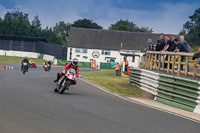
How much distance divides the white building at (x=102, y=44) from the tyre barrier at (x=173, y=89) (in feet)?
189

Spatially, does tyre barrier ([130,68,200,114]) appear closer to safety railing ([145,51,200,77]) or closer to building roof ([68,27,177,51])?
safety railing ([145,51,200,77])

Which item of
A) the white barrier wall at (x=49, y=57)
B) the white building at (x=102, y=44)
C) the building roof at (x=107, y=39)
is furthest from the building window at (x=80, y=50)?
the white barrier wall at (x=49, y=57)

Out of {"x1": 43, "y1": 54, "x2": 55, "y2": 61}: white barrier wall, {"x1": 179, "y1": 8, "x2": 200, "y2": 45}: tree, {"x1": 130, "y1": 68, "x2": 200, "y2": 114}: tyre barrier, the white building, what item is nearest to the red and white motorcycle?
{"x1": 130, "y1": 68, "x2": 200, "y2": 114}: tyre barrier

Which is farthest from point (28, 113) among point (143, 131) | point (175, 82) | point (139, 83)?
point (139, 83)

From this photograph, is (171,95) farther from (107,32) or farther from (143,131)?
(107,32)

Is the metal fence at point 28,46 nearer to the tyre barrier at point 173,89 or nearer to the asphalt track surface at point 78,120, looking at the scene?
the tyre barrier at point 173,89

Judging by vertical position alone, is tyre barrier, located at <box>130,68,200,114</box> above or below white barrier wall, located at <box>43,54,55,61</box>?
below

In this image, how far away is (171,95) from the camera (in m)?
14.4

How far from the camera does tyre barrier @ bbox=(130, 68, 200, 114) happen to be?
42.1 feet

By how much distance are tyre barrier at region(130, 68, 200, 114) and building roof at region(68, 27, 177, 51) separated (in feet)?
193

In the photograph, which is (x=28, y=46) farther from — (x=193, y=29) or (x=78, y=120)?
(x=78, y=120)

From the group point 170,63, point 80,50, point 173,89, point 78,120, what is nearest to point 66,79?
point 173,89

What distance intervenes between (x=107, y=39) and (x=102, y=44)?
1.89 m

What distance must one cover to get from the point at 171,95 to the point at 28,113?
23.5ft
